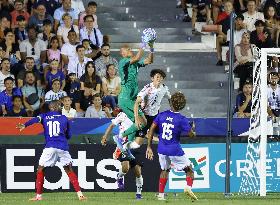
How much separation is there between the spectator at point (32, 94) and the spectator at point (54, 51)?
115 centimetres

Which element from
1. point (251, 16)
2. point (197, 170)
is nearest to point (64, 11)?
point (251, 16)

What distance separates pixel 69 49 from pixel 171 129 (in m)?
7.70

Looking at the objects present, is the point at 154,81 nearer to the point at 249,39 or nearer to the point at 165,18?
the point at 249,39

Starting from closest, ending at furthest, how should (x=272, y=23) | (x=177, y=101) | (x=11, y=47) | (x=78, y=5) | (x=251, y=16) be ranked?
(x=177, y=101) < (x=11, y=47) < (x=78, y=5) < (x=251, y=16) < (x=272, y=23)

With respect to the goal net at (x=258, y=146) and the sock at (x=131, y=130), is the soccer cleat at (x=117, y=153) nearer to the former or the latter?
the sock at (x=131, y=130)

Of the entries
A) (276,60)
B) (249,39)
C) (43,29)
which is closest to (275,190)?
(276,60)

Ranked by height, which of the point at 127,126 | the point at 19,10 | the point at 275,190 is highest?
the point at 19,10

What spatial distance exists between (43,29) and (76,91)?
238 cm

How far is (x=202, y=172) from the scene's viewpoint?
23.8 m

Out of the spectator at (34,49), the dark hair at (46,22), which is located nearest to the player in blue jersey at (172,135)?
the spectator at (34,49)

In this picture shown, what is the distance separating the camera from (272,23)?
29.1 m

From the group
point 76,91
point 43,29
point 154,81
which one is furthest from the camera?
point 43,29

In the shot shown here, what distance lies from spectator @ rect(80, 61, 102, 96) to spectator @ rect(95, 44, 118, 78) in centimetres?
76

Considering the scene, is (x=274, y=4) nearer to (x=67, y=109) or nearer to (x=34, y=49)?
(x=34, y=49)
